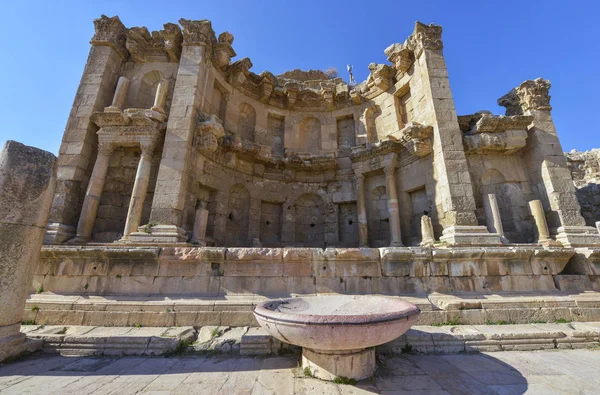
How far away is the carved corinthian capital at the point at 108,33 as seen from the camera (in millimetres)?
9148

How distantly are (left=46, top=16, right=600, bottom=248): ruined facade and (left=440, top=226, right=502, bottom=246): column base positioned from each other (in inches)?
1.3

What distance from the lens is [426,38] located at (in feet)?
31.2

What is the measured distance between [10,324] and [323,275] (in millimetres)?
5303

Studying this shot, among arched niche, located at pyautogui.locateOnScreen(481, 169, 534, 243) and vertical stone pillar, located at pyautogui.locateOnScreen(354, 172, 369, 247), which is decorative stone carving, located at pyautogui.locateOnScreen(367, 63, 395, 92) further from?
arched niche, located at pyautogui.locateOnScreen(481, 169, 534, 243)

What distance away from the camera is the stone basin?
110 inches

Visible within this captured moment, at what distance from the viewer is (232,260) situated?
5.63 metres

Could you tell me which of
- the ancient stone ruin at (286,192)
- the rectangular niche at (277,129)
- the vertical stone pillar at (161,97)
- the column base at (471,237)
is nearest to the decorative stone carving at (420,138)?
the ancient stone ruin at (286,192)

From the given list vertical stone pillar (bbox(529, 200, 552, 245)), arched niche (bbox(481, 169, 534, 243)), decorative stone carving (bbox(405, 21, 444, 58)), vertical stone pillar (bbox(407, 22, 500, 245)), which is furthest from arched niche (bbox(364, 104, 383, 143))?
vertical stone pillar (bbox(529, 200, 552, 245))

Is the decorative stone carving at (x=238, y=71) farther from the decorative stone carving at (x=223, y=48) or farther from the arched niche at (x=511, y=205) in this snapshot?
the arched niche at (x=511, y=205)

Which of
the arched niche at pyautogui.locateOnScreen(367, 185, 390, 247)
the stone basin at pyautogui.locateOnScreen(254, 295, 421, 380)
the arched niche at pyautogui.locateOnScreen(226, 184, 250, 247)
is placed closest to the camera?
the stone basin at pyautogui.locateOnScreen(254, 295, 421, 380)

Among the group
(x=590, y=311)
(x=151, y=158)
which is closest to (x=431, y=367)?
(x=590, y=311)

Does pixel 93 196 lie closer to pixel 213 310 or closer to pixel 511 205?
pixel 213 310

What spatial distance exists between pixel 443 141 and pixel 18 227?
1055cm

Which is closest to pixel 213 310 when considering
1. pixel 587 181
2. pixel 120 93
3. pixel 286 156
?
pixel 286 156
